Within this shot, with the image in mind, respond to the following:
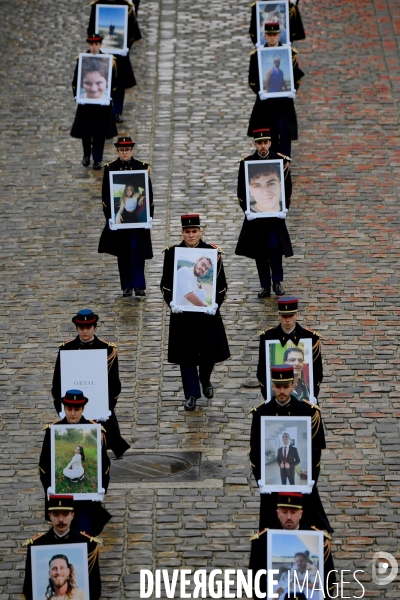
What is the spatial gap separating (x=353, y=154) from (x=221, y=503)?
875 centimetres

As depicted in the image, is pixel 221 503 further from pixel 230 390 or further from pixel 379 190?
pixel 379 190

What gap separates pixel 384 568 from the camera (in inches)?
422

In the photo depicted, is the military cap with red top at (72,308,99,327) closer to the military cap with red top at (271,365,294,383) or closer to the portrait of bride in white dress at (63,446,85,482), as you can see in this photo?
the portrait of bride in white dress at (63,446,85,482)

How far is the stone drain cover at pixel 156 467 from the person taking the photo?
40.2 feet

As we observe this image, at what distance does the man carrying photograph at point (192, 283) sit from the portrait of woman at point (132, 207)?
107 inches

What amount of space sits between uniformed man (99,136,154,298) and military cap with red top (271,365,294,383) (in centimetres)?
523

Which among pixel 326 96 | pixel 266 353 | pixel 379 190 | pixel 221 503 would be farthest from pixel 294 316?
pixel 326 96

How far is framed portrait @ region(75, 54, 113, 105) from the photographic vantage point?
62.0 ft

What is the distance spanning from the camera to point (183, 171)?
63.2ft

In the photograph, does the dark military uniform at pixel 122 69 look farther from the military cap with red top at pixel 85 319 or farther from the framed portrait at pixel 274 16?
the military cap with red top at pixel 85 319

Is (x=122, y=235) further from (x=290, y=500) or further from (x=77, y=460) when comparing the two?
(x=290, y=500)

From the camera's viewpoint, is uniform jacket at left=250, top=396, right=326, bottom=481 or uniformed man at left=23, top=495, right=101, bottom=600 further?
uniform jacket at left=250, top=396, right=326, bottom=481

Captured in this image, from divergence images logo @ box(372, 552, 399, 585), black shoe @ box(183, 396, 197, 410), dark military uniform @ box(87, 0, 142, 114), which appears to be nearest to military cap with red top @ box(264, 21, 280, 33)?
dark military uniform @ box(87, 0, 142, 114)

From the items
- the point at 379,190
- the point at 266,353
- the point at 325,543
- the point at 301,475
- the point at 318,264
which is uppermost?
the point at 379,190
